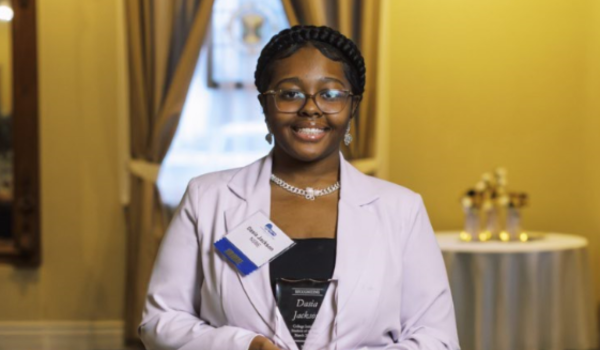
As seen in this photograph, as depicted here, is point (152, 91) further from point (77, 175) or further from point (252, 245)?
point (252, 245)

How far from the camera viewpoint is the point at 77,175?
598 centimetres

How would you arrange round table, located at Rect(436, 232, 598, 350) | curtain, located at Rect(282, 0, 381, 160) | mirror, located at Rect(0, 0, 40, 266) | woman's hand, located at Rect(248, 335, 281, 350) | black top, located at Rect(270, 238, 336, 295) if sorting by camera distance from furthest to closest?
mirror, located at Rect(0, 0, 40, 266) → curtain, located at Rect(282, 0, 381, 160) → round table, located at Rect(436, 232, 598, 350) → black top, located at Rect(270, 238, 336, 295) → woman's hand, located at Rect(248, 335, 281, 350)

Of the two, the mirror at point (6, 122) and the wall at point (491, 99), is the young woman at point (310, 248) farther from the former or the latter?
the mirror at point (6, 122)

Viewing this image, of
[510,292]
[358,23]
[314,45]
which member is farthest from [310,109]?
[358,23]

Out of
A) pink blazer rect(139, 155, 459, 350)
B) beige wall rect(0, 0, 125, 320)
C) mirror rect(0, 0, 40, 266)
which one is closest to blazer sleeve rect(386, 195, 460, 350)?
pink blazer rect(139, 155, 459, 350)

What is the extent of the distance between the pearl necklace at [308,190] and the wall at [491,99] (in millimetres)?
3944

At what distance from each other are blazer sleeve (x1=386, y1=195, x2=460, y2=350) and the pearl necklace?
214mm

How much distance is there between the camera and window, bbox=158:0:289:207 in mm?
Result: 5762

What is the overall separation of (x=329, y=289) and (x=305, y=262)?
9cm

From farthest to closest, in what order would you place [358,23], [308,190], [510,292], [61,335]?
[61,335] < [358,23] < [510,292] < [308,190]

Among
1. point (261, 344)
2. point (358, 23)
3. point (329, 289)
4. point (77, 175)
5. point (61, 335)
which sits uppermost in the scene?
point (358, 23)

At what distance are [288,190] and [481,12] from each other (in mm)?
4210

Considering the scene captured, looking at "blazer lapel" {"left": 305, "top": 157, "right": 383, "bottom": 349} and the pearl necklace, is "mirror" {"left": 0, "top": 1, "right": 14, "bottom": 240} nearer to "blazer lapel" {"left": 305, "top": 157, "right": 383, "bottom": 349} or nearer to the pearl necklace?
the pearl necklace

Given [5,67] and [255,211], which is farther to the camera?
[5,67]
